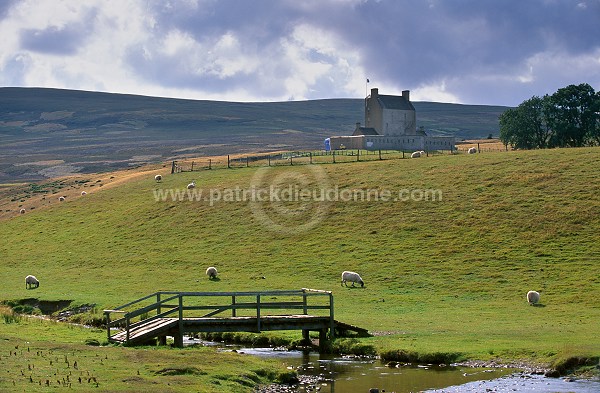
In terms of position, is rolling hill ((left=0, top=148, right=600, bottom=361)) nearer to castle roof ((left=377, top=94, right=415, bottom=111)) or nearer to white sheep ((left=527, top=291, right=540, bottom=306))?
white sheep ((left=527, top=291, right=540, bottom=306))

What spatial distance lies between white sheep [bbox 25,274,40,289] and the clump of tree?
2596 inches

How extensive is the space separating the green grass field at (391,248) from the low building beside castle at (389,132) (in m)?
38.7

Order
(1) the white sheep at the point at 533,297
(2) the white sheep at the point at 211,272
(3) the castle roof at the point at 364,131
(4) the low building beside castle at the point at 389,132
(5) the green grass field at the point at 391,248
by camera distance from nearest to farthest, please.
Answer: (5) the green grass field at the point at 391,248, (1) the white sheep at the point at 533,297, (2) the white sheep at the point at 211,272, (4) the low building beside castle at the point at 389,132, (3) the castle roof at the point at 364,131

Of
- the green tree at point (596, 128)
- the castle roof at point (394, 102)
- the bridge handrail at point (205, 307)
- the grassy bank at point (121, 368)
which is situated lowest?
the grassy bank at point (121, 368)

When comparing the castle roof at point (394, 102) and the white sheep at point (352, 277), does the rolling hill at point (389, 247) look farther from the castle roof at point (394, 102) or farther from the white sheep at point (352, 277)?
the castle roof at point (394, 102)

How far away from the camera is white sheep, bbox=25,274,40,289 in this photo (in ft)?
187

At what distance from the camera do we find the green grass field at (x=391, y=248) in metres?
41.1

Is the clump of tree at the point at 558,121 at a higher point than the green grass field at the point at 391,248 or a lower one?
higher

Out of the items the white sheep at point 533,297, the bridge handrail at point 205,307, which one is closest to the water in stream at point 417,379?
the bridge handrail at point 205,307

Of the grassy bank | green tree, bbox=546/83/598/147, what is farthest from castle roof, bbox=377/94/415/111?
the grassy bank

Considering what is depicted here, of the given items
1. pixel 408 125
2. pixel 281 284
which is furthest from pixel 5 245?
pixel 408 125

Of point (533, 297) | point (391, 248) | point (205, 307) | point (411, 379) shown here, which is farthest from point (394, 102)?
point (411, 379)

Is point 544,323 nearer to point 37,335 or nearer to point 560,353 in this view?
point 560,353

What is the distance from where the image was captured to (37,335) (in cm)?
3575
